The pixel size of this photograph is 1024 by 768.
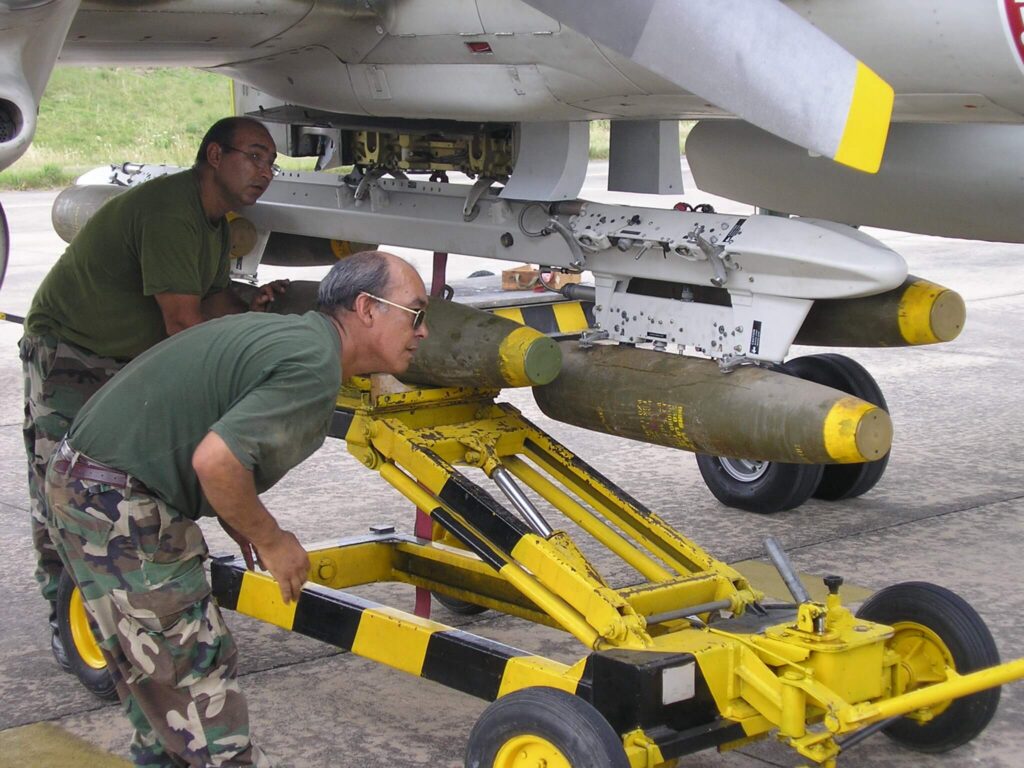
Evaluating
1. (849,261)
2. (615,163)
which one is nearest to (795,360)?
(615,163)

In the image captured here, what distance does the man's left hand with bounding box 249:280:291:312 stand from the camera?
4.78 meters

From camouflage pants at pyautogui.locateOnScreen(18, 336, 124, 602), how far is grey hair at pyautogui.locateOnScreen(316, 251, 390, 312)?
1645mm

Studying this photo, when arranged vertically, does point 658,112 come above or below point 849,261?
above

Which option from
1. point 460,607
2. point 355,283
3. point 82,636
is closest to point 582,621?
point 355,283

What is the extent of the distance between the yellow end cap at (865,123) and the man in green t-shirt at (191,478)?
1021 millimetres

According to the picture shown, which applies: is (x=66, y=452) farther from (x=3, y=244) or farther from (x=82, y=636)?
(x=82, y=636)

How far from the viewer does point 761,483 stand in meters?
6.33

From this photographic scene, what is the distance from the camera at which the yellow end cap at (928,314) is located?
4.38 metres

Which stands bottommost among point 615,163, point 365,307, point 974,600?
point 974,600

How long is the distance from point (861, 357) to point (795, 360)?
353 cm

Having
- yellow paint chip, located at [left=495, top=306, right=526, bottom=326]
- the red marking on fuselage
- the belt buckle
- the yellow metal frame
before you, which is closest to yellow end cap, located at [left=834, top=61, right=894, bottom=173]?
the red marking on fuselage

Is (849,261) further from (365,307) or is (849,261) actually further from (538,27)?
(365,307)

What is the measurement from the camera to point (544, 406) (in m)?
4.72

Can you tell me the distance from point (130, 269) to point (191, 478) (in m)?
1.62
